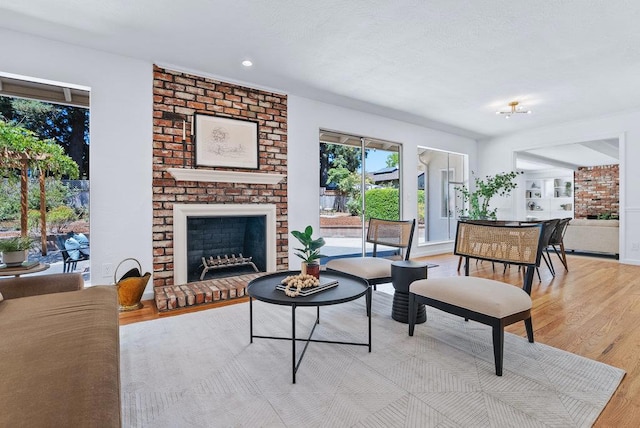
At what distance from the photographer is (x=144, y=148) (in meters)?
3.29

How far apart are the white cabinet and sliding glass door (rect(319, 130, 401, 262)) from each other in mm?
8254

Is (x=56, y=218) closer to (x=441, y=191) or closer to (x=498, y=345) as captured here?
(x=498, y=345)

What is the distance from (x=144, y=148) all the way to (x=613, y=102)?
6368 millimetres

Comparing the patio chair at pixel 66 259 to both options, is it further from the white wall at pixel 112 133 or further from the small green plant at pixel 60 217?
the white wall at pixel 112 133

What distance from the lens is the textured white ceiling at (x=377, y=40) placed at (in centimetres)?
245

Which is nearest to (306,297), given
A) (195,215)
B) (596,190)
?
(195,215)

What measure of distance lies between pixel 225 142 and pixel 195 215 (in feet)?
3.04

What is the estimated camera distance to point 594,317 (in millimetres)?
2699

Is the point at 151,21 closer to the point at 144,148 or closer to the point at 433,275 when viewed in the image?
the point at 144,148

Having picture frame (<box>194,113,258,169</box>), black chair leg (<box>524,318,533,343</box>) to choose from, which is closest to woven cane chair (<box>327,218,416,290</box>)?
A: black chair leg (<box>524,318,533,343</box>)

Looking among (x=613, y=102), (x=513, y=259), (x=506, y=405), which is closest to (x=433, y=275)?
(x=513, y=259)

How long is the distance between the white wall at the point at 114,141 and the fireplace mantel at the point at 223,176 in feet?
1.01

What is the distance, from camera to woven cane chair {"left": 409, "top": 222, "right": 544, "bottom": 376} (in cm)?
181

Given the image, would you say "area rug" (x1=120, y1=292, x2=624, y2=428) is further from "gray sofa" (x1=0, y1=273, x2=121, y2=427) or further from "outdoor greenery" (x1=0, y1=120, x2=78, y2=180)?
"outdoor greenery" (x1=0, y1=120, x2=78, y2=180)
